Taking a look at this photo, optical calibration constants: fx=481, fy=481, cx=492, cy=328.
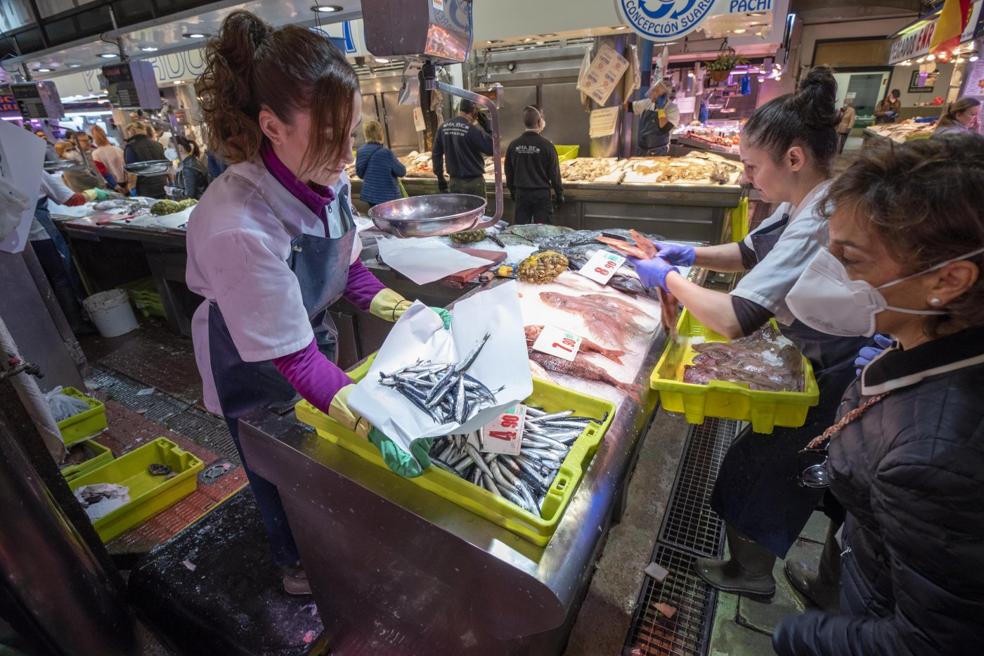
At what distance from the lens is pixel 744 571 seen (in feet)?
7.47

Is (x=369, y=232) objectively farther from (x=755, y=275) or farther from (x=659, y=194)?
(x=659, y=194)

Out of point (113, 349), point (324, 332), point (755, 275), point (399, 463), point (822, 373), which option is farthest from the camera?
point (113, 349)

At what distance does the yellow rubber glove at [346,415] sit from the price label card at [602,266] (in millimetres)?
1601

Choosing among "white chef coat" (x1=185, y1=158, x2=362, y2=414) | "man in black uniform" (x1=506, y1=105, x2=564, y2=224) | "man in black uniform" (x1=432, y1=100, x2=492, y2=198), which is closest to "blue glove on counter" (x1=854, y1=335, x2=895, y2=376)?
"white chef coat" (x1=185, y1=158, x2=362, y2=414)

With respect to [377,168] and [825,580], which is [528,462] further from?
[377,168]

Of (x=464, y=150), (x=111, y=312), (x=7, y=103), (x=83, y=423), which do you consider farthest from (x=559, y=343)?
(x=7, y=103)

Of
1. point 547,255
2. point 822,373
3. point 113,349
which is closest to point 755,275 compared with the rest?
point 822,373

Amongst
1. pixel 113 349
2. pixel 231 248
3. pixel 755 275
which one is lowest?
pixel 113 349

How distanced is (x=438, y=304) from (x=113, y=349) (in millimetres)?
4044

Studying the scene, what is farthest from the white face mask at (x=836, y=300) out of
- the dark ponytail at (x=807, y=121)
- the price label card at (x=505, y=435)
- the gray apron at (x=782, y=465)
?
the price label card at (x=505, y=435)

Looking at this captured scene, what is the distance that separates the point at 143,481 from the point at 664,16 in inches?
193

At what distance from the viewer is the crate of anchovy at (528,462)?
3.65ft

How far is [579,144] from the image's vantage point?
761cm

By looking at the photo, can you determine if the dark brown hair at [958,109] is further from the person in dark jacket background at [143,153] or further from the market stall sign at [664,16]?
the person in dark jacket background at [143,153]
